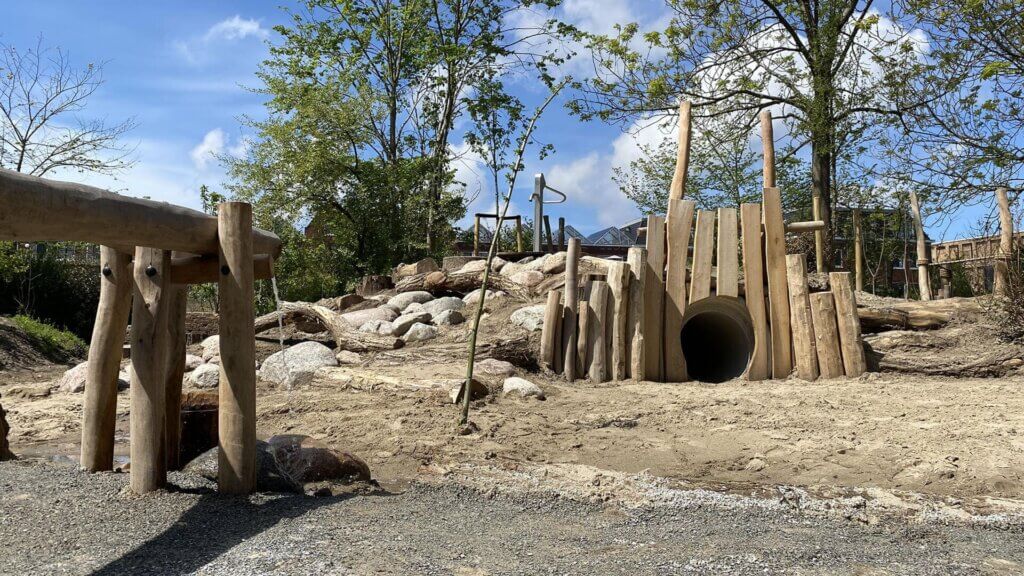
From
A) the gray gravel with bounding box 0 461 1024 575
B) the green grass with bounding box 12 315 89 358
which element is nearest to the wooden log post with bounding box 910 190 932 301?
the gray gravel with bounding box 0 461 1024 575

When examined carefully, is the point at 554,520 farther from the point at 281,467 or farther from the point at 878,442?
the point at 878,442

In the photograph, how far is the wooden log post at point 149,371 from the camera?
4.41 metres

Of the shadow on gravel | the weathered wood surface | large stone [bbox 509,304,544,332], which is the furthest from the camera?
large stone [bbox 509,304,544,332]

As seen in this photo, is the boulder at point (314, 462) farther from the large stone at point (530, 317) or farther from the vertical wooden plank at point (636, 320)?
the large stone at point (530, 317)

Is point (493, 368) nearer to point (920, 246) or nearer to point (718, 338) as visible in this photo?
point (718, 338)

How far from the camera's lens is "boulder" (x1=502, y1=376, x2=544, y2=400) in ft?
26.3

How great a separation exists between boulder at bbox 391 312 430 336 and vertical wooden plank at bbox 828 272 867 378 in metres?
5.40

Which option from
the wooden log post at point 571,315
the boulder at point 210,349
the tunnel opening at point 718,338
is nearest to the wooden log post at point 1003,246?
the tunnel opening at point 718,338

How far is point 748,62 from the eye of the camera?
583 inches

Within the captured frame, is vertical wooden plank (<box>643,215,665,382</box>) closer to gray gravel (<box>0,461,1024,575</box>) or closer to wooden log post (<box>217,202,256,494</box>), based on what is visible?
gray gravel (<box>0,461,1024,575</box>)

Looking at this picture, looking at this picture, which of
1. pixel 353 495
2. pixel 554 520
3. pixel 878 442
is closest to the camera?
pixel 554 520

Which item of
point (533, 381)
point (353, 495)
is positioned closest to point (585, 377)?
point (533, 381)

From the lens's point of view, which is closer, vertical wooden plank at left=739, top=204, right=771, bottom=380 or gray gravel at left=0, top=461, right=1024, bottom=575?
gray gravel at left=0, top=461, right=1024, bottom=575

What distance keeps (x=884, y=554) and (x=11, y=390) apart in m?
9.34
